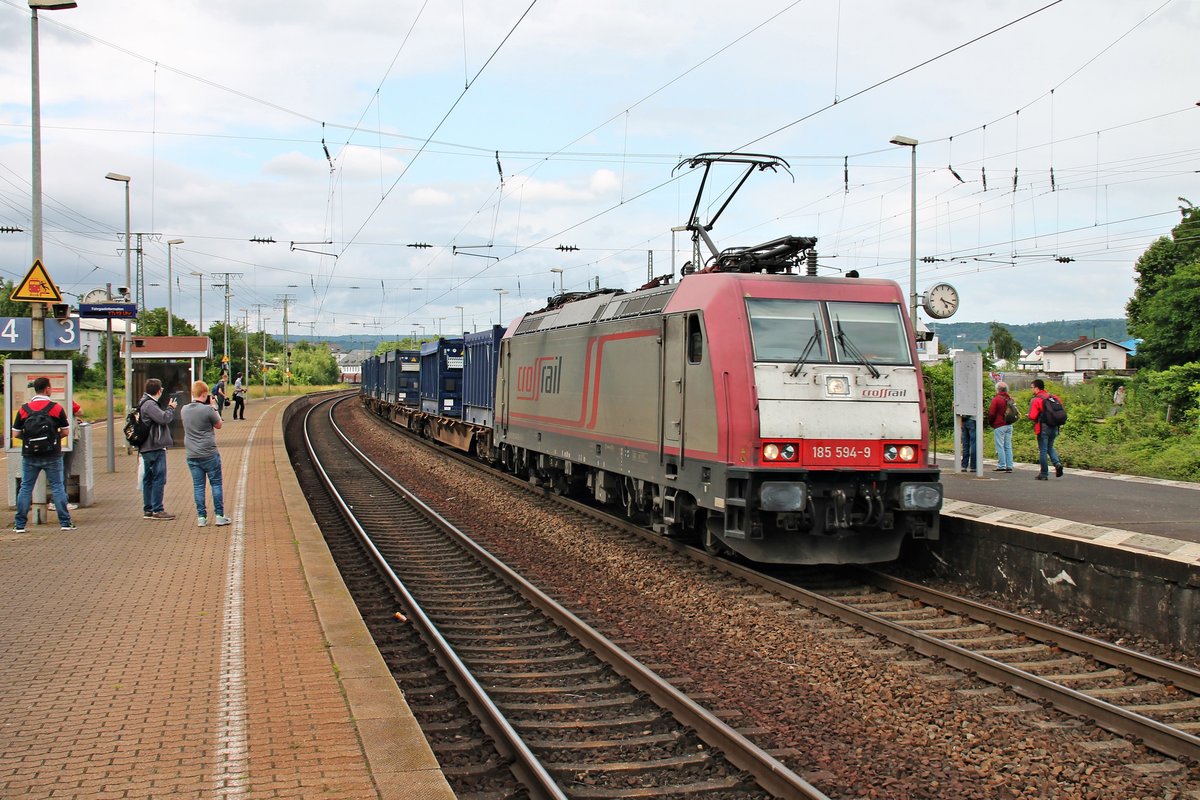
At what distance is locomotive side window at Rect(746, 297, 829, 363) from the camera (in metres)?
9.43

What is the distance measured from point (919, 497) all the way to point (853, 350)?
159 centimetres

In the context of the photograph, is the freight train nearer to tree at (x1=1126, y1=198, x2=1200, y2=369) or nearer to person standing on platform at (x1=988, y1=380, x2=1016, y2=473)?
person standing on platform at (x1=988, y1=380, x2=1016, y2=473)

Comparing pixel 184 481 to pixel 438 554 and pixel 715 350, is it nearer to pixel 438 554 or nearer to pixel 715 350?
pixel 438 554

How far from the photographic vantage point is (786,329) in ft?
31.5

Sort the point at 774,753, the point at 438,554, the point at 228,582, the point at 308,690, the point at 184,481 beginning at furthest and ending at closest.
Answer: the point at 184,481, the point at 438,554, the point at 228,582, the point at 308,690, the point at 774,753

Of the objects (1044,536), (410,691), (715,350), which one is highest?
(715,350)

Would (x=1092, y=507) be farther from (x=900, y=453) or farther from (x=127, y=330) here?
(x=127, y=330)

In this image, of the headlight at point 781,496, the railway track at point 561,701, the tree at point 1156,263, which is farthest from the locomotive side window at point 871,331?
the tree at point 1156,263

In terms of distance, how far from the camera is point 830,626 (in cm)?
802

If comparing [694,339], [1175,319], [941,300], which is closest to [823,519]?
[694,339]

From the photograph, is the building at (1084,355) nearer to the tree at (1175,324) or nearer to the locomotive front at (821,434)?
the tree at (1175,324)

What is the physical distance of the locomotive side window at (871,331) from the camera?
32.0 feet

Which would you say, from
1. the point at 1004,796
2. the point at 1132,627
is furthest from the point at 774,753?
the point at 1132,627

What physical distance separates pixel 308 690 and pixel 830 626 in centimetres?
427
